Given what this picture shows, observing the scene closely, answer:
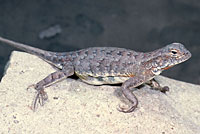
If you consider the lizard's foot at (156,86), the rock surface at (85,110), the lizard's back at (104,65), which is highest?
the lizard's back at (104,65)

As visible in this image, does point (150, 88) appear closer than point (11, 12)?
Yes

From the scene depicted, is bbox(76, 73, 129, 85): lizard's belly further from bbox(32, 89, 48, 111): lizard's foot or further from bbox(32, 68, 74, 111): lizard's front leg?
bbox(32, 89, 48, 111): lizard's foot

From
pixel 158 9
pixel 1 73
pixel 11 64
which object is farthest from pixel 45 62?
pixel 158 9

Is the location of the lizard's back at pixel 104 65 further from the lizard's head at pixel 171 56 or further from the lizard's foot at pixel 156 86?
the lizard's foot at pixel 156 86

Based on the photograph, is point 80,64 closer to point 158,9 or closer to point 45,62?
point 45,62

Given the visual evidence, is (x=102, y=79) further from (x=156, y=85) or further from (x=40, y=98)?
(x=40, y=98)

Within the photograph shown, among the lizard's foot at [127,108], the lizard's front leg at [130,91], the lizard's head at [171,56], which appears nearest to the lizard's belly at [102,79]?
the lizard's front leg at [130,91]

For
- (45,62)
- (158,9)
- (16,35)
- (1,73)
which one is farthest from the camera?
(158,9)

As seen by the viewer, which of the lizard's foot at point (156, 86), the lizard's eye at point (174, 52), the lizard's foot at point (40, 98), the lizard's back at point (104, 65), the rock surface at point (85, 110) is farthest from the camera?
the lizard's foot at point (156, 86)
